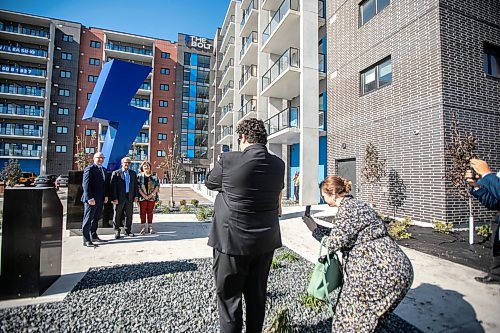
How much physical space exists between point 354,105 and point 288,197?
824 cm

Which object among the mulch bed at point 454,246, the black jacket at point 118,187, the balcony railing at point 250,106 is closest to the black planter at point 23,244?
the black jacket at point 118,187

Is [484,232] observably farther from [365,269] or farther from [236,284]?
[236,284]

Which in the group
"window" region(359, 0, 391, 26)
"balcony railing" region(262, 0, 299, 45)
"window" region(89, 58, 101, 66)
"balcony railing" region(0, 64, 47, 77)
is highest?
"window" region(89, 58, 101, 66)

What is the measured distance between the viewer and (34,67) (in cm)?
3466

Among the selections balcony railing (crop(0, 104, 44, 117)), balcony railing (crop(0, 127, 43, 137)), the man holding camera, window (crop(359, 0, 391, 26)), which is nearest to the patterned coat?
the man holding camera

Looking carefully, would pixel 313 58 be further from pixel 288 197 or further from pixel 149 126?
pixel 149 126

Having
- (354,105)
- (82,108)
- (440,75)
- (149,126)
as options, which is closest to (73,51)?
(82,108)

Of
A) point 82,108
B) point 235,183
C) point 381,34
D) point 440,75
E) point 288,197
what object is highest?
point 82,108

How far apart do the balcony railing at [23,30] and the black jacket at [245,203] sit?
48575mm

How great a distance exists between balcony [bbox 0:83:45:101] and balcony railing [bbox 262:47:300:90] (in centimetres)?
3491

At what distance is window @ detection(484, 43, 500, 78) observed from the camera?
7996 millimetres

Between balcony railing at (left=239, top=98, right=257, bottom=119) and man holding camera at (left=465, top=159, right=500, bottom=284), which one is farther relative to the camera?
balcony railing at (left=239, top=98, right=257, bottom=119)

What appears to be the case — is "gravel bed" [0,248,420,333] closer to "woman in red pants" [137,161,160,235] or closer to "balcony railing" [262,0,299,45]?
"woman in red pants" [137,161,160,235]

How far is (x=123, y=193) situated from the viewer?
5758 millimetres
